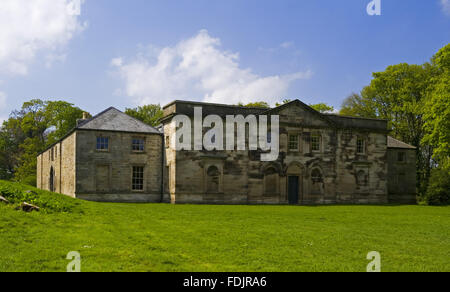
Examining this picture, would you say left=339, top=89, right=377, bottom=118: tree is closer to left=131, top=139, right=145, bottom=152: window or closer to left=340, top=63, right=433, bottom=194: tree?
left=340, top=63, right=433, bottom=194: tree

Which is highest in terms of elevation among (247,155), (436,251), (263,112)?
(263,112)

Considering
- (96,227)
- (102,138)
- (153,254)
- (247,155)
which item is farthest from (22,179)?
(153,254)

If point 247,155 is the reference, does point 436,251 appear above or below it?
below

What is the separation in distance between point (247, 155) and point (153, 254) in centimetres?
2592

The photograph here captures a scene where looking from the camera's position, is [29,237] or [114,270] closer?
[114,270]

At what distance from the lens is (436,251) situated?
495 inches

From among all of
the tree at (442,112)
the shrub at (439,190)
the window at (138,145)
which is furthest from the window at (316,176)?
the window at (138,145)

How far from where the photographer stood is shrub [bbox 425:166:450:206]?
4266 cm

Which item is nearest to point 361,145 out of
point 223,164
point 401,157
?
point 401,157

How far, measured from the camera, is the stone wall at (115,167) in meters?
34.0

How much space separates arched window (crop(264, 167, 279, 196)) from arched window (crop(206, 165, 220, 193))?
4395mm

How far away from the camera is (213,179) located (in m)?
35.3
